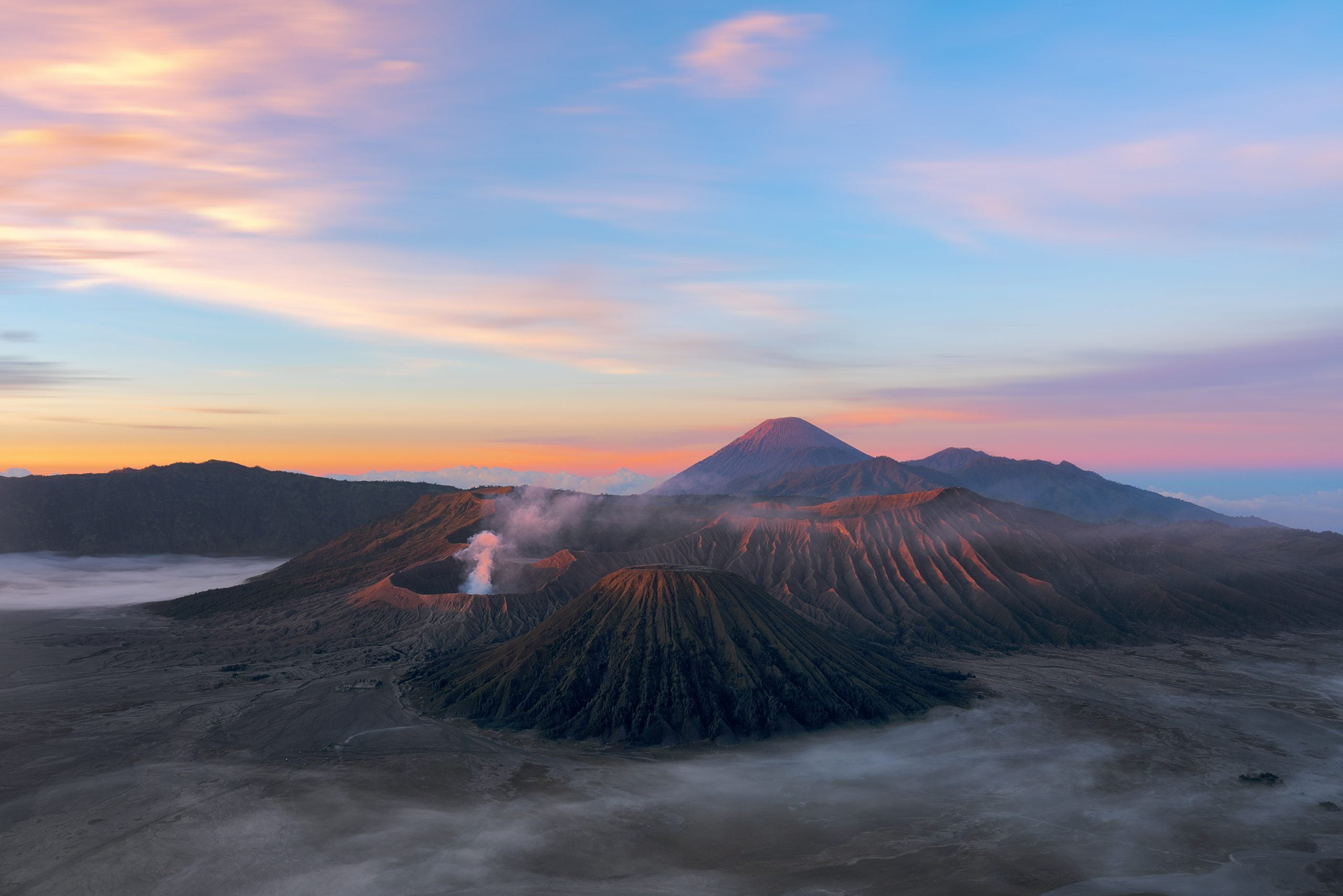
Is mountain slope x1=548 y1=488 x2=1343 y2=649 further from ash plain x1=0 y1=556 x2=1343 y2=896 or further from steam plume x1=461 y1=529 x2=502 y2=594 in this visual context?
ash plain x1=0 y1=556 x2=1343 y2=896

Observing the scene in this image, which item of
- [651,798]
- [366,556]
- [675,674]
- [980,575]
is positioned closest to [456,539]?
[366,556]

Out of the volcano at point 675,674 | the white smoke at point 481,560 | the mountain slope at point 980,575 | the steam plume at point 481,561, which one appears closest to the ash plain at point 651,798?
the volcano at point 675,674

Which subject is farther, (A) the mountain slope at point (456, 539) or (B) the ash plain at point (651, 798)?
(A) the mountain slope at point (456, 539)

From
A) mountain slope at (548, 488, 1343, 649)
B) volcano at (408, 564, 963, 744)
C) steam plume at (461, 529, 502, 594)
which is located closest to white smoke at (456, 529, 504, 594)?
steam plume at (461, 529, 502, 594)

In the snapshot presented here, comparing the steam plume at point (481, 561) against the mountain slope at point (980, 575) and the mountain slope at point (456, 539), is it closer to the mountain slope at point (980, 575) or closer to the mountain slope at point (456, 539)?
the mountain slope at point (456, 539)

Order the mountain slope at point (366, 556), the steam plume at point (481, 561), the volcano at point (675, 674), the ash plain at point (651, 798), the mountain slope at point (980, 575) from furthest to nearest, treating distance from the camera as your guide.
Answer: the mountain slope at point (366, 556), the steam plume at point (481, 561), the mountain slope at point (980, 575), the volcano at point (675, 674), the ash plain at point (651, 798)

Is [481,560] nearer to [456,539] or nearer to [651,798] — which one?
[456,539]
